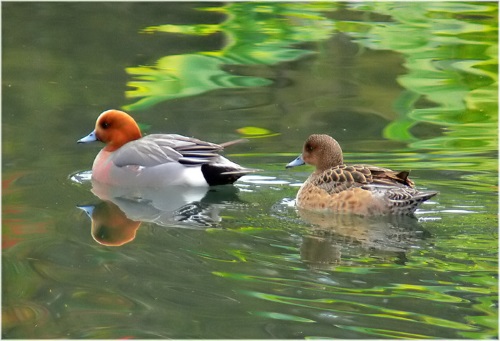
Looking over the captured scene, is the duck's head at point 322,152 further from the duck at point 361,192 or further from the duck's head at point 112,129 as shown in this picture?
the duck's head at point 112,129

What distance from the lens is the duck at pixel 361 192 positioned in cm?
838

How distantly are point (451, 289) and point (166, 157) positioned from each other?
388 cm

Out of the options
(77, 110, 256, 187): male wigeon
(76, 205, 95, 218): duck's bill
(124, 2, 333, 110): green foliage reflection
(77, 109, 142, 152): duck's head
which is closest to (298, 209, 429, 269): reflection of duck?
A: (77, 110, 256, 187): male wigeon

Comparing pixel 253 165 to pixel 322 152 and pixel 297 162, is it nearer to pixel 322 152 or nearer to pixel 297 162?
pixel 297 162

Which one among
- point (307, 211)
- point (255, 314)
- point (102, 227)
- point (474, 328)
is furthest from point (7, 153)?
point (474, 328)

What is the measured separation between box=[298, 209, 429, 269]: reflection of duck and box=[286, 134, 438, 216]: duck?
0.07 meters

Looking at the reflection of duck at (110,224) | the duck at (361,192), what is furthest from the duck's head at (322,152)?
the reflection of duck at (110,224)

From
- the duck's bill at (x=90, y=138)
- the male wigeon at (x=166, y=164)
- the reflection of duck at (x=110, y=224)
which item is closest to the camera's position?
the reflection of duck at (x=110, y=224)

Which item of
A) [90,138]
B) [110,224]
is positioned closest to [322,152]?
[110,224]

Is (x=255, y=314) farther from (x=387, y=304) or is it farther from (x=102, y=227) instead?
(x=102, y=227)

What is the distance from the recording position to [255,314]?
20.7ft

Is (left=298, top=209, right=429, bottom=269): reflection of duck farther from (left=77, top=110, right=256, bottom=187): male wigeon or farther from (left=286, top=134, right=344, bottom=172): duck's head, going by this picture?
(left=77, top=110, right=256, bottom=187): male wigeon

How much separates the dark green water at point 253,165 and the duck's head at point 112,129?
1.00 ft

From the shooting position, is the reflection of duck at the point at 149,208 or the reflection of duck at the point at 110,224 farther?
the reflection of duck at the point at 149,208
